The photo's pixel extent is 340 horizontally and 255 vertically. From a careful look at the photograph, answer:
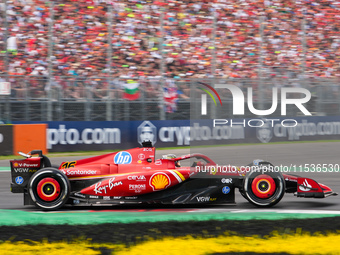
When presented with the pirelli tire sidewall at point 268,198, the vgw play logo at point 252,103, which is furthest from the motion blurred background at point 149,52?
the pirelli tire sidewall at point 268,198

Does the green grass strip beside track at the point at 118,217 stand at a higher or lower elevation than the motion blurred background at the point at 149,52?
lower

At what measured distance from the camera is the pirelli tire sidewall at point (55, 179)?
7023 millimetres

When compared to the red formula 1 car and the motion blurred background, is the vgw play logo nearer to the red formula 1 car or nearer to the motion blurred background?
the red formula 1 car

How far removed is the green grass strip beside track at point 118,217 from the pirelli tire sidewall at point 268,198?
1.18 feet

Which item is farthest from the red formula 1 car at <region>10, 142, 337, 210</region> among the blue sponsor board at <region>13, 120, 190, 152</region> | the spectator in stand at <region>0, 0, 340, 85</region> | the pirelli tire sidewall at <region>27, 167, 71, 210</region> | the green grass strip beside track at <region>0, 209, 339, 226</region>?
the spectator in stand at <region>0, 0, 340, 85</region>

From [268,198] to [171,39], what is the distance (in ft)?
34.4

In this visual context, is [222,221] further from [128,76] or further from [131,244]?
[128,76]

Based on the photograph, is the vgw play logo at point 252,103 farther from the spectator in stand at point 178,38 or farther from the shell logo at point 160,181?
the spectator in stand at point 178,38

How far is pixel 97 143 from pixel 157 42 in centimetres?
396

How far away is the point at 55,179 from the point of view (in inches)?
277

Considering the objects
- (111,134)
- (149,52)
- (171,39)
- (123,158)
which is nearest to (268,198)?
(123,158)

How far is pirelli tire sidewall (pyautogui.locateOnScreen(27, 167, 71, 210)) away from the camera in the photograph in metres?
7.02

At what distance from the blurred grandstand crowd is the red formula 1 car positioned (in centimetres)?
715

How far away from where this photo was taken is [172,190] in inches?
282
